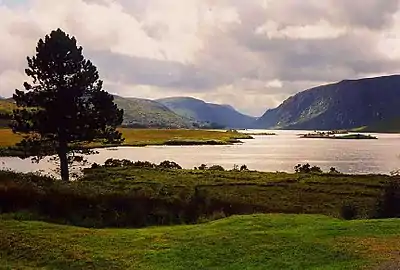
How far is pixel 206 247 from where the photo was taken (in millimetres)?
17484

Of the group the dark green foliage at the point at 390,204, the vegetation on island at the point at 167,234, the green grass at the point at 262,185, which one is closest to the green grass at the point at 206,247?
the vegetation on island at the point at 167,234

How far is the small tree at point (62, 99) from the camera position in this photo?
4716 cm

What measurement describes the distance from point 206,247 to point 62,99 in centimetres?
3294

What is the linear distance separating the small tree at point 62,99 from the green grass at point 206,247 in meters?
27.5

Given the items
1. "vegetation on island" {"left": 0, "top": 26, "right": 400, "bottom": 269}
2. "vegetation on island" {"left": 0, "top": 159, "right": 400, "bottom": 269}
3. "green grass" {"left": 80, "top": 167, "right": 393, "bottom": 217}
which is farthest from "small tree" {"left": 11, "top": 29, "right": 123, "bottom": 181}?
"vegetation on island" {"left": 0, "top": 159, "right": 400, "bottom": 269}

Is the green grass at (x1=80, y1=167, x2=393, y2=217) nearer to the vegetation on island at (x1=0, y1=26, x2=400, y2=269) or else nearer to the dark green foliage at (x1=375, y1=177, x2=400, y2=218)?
the vegetation on island at (x1=0, y1=26, x2=400, y2=269)

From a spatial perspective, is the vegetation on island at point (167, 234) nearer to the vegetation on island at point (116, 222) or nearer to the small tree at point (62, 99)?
the vegetation on island at point (116, 222)

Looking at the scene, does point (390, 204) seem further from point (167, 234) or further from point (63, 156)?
point (63, 156)

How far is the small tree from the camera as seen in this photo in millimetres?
47156

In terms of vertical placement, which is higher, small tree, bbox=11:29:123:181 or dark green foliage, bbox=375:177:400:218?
small tree, bbox=11:29:123:181

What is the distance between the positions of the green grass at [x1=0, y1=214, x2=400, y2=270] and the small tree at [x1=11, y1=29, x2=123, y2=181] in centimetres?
2752

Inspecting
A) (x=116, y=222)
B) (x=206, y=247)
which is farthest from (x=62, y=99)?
(x=206, y=247)

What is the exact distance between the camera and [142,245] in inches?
709

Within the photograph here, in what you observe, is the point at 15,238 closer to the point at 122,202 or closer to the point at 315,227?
the point at 122,202
